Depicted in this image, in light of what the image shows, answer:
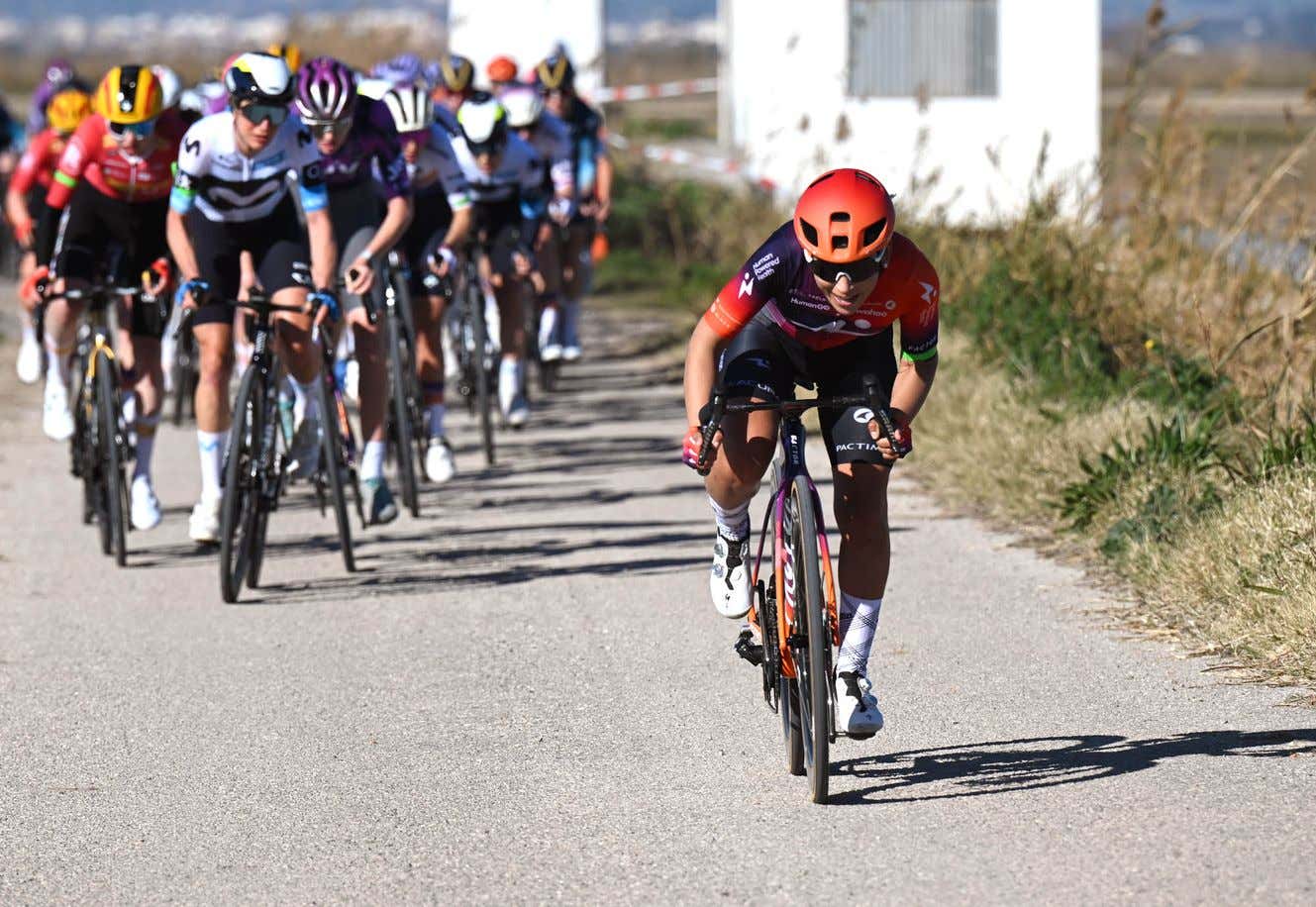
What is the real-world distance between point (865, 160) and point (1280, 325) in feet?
31.6

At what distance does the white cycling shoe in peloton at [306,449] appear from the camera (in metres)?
9.05

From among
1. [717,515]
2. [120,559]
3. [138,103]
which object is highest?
[138,103]

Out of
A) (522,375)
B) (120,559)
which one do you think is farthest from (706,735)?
(522,375)

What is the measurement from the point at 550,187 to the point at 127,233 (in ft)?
13.2

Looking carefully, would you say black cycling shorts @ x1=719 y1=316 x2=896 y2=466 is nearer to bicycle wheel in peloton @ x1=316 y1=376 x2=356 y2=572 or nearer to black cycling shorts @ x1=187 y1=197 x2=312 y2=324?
bicycle wheel in peloton @ x1=316 y1=376 x2=356 y2=572

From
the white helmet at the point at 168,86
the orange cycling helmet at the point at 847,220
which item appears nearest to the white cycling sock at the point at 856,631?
the orange cycling helmet at the point at 847,220

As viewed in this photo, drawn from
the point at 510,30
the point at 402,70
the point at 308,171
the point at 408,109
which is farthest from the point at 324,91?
the point at 510,30

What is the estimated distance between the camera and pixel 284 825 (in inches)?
220

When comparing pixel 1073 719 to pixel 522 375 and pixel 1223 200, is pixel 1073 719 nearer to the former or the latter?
pixel 1223 200

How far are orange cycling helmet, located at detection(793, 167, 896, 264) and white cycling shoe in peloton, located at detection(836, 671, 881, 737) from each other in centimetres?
117

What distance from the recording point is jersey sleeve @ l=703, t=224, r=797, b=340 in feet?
18.9

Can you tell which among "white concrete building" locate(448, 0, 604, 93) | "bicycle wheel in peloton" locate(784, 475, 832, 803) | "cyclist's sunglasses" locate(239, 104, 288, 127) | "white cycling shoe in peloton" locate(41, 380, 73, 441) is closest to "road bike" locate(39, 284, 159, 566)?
"white cycling shoe in peloton" locate(41, 380, 73, 441)

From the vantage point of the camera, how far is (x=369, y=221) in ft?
32.9

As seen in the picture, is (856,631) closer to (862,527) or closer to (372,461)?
(862,527)
